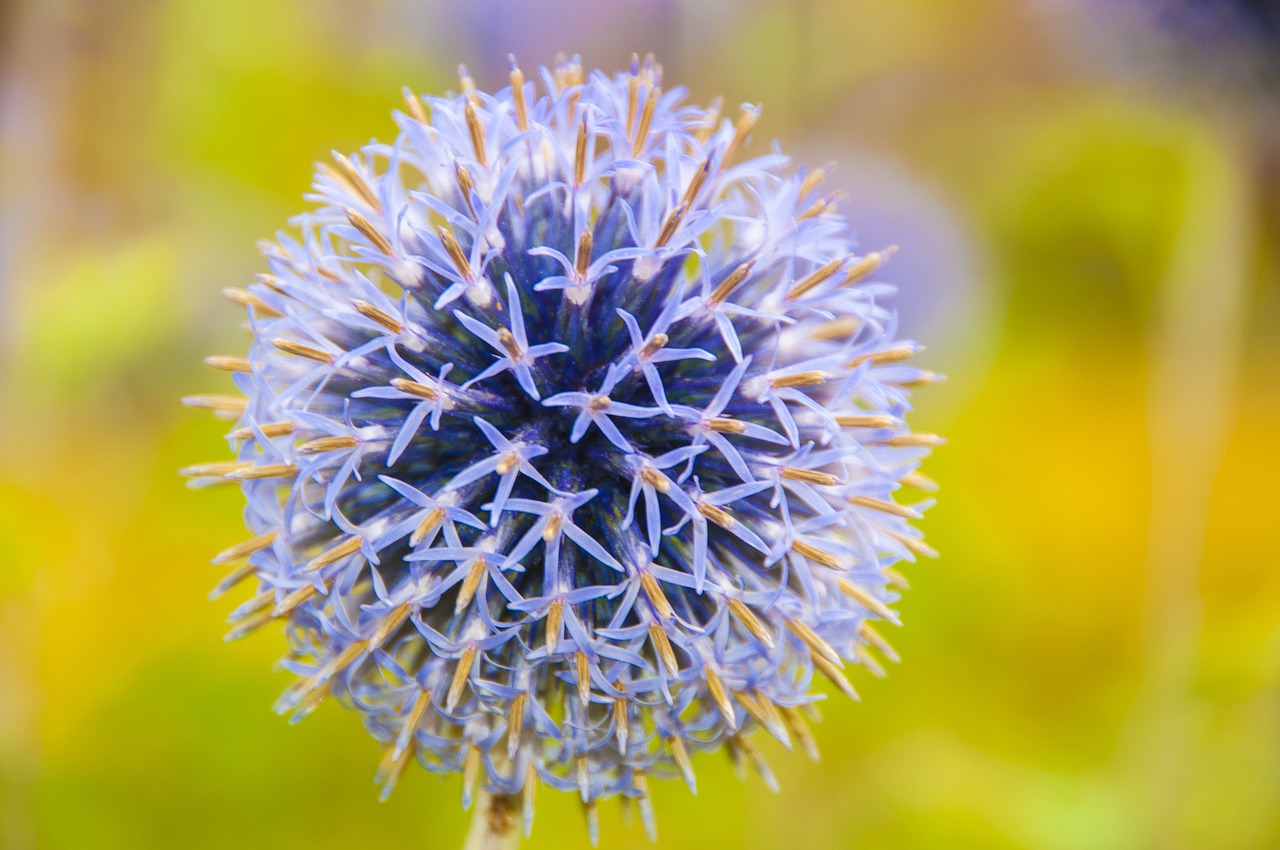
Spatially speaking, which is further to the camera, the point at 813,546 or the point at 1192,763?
the point at 1192,763

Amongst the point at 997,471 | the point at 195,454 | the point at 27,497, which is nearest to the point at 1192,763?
the point at 997,471

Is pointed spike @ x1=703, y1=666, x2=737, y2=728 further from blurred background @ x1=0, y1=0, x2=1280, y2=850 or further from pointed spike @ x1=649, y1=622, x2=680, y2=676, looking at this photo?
blurred background @ x1=0, y1=0, x2=1280, y2=850

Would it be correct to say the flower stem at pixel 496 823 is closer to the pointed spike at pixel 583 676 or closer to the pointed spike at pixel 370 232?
the pointed spike at pixel 583 676

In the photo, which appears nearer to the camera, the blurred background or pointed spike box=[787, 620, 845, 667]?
pointed spike box=[787, 620, 845, 667]

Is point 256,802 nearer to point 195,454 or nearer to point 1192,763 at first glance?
point 195,454

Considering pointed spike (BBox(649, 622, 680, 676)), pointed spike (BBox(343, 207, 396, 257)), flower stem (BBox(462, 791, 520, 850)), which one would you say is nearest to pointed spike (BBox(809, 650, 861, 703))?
pointed spike (BBox(649, 622, 680, 676))

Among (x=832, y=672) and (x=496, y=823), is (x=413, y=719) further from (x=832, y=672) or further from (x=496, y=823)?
(x=832, y=672)

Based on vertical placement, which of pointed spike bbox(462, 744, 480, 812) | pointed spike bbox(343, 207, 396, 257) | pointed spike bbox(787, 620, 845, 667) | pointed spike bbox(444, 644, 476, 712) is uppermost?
pointed spike bbox(343, 207, 396, 257)

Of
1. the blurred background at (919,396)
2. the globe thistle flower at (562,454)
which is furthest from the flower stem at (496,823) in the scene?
the blurred background at (919,396)
